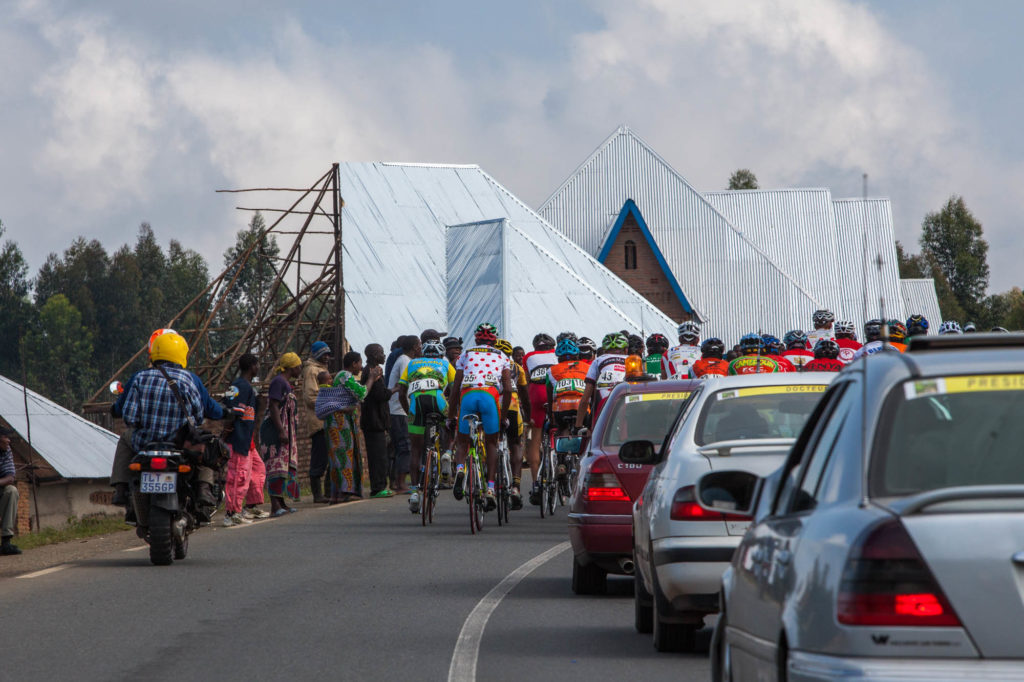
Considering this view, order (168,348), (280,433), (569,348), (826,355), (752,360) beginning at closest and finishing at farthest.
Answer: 1. (168,348)
2. (752,360)
3. (826,355)
4. (569,348)
5. (280,433)

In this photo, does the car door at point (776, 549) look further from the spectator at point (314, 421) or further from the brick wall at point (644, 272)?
the brick wall at point (644, 272)

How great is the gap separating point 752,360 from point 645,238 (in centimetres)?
4786

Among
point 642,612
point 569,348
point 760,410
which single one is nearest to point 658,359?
point 569,348

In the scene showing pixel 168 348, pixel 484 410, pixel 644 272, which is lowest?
pixel 484 410

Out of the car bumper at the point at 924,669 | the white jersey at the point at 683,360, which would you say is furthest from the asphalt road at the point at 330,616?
the car bumper at the point at 924,669

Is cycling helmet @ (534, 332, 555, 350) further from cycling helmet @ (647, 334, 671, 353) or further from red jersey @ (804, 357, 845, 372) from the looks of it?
red jersey @ (804, 357, 845, 372)

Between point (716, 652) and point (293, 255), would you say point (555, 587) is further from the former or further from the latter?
point (293, 255)

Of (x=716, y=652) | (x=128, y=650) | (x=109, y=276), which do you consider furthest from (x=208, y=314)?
(x=109, y=276)

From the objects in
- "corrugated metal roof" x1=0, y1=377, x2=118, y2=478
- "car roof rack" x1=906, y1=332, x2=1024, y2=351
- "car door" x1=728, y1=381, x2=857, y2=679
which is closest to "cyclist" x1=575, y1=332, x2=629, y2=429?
"car door" x1=728, y1=381, x2=857, y2=679

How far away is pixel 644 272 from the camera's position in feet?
207

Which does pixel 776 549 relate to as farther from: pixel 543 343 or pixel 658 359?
pixel 543 343

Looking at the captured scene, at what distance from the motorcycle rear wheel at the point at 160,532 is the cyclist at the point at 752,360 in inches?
214

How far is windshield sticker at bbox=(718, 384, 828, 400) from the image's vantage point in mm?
8984

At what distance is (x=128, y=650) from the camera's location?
8906mm
